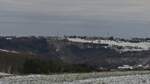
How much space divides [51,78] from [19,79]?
90.2 inches

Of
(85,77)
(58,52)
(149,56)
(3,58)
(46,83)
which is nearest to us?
(46,83)

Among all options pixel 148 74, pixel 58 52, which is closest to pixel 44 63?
pixel 148 74

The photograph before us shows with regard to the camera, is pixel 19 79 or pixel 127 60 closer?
pixel 19 79

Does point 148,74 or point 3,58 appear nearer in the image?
point 148,74

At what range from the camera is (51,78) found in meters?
38.6

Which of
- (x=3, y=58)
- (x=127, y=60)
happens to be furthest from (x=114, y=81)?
(x=127, y=60)

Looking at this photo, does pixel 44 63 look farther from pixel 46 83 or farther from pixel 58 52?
pixel 58 52

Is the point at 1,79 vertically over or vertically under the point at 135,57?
over

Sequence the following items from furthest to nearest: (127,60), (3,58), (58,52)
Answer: (58,52)
(127,60)
(3,58)

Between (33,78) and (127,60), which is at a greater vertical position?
(33,78)

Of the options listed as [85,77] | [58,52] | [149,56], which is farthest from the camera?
[58,52]

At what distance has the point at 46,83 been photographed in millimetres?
37094

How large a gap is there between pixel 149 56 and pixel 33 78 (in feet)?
468

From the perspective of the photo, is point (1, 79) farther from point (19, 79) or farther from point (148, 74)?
point (148, 74)
